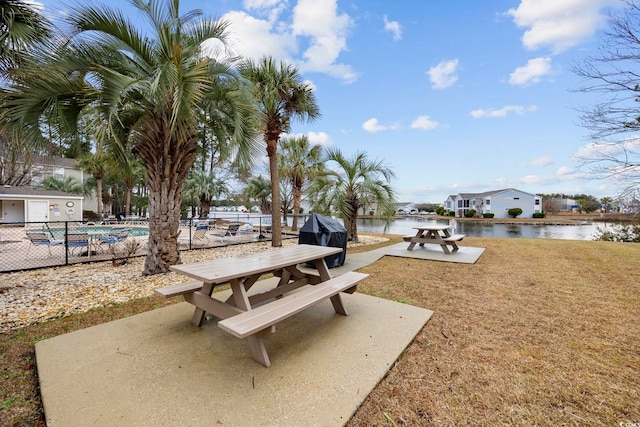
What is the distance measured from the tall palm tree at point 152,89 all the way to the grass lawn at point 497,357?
232 cm

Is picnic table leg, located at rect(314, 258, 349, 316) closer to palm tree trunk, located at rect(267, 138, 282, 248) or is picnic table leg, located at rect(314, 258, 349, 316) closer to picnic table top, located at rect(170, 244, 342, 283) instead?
picnic table top, located at rect(170, 244, 342, 283)

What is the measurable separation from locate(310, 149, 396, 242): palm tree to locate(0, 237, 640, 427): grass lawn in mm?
5172

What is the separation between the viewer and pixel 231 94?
493cm

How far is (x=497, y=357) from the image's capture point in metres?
2.32

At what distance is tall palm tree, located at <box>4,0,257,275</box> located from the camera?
3.54 m

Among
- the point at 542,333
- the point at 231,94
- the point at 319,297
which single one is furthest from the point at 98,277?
the point at 542,333

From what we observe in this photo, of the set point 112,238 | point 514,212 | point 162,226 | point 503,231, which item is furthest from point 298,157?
point 514,212

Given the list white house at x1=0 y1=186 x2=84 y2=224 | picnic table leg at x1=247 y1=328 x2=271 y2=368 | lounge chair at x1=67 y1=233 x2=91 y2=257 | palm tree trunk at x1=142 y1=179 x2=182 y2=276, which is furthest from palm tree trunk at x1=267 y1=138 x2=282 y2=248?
white house at x1=0 y1=186 x2=84 y2=224

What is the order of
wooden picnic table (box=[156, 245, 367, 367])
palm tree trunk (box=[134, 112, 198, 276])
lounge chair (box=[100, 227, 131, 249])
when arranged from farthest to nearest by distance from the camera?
lounge chair (box=[100, 227, 131, 249])
palm tree trunk (box=[134, 112, 198, 276])
wooden picnic table (box=[156, 245, 367, 367])

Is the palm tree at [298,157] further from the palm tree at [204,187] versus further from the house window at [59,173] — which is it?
the house window at [59,173]

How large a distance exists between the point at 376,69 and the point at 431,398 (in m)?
12.9

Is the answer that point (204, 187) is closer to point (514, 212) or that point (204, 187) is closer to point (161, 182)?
point (161, 182)

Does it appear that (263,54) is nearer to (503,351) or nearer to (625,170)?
(503,351)

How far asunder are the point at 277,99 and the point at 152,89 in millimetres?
5361
